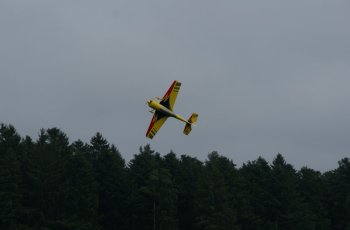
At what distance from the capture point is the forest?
284 feet

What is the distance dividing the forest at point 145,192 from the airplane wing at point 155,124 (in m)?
31.0

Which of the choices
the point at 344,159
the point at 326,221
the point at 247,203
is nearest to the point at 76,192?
the point at 247,203

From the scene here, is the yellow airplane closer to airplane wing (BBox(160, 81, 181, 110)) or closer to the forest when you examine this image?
airplane wing (BBox(160, 81, 181, 110))

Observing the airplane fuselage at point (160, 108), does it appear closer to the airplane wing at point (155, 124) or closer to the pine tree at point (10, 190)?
the airplane wing at point (155, 124)

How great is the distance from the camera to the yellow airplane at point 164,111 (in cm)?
5588

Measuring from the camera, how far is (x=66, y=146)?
102000 mm

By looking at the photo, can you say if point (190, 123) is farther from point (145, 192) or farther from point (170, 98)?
point (145, 192)

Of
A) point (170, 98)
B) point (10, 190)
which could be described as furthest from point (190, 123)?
point (10, 190)

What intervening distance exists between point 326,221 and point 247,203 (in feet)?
46.9

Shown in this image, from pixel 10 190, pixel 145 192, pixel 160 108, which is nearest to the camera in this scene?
pixel 160 108

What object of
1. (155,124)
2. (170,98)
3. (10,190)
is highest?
(170,98)

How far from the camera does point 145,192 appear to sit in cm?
9162

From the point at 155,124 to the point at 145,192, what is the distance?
36111mm

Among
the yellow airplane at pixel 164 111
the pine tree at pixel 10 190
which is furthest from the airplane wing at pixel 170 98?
the pine tree at pixel 10 190
